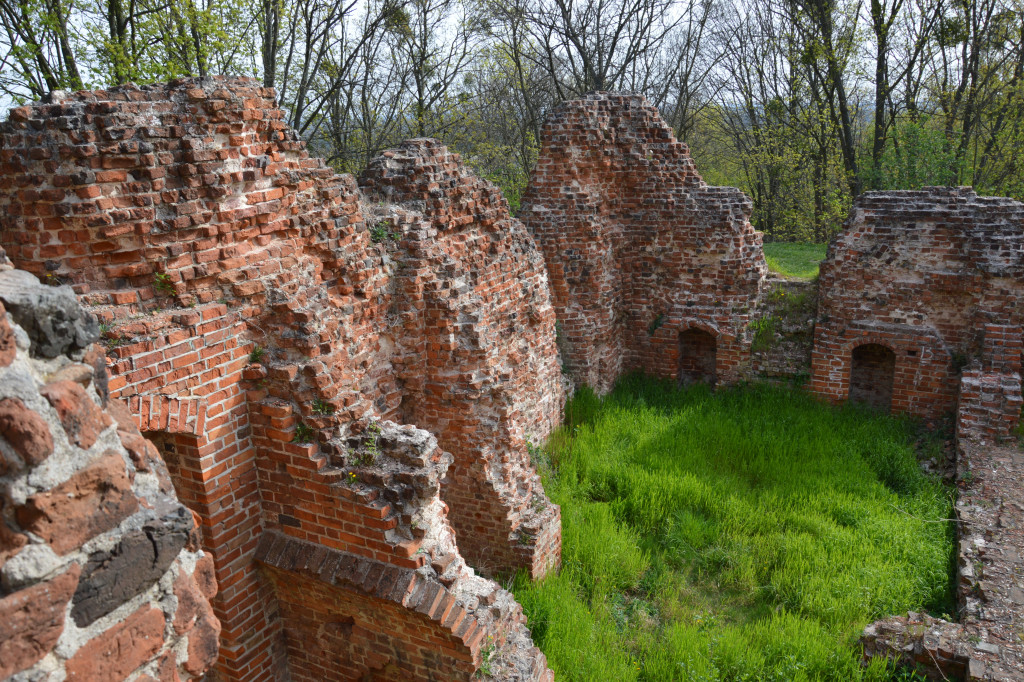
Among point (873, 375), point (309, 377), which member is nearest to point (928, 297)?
point (873, 375)

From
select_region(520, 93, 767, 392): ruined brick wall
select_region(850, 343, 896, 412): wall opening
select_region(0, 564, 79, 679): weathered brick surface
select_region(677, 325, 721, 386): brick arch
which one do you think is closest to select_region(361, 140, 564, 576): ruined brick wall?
select_region(520, 93, 767, 392): ruined brick wall

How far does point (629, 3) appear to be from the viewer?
20.1 metres

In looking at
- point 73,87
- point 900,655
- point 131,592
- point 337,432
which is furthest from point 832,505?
point 73,87

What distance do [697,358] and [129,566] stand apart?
9.04 meters

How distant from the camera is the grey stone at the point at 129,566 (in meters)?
1.79

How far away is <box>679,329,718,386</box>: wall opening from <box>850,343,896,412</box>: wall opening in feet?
6.19

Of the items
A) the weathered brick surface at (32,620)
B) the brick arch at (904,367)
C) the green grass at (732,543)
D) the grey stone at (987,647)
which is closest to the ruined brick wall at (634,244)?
the brick arch at (904,367)

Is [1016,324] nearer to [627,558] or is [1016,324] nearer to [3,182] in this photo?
[627,558]

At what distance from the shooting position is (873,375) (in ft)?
30.4

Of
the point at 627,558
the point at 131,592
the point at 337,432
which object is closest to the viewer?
the point at 131,592

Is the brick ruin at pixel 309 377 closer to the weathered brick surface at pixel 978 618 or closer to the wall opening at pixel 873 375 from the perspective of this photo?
the weathered brick surface at pixel 978 618

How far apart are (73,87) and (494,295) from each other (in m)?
10.3

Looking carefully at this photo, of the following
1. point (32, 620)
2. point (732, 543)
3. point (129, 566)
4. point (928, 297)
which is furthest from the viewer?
point (928, 297)

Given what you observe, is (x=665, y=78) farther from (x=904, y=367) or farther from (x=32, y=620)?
(x=32, y=620)
